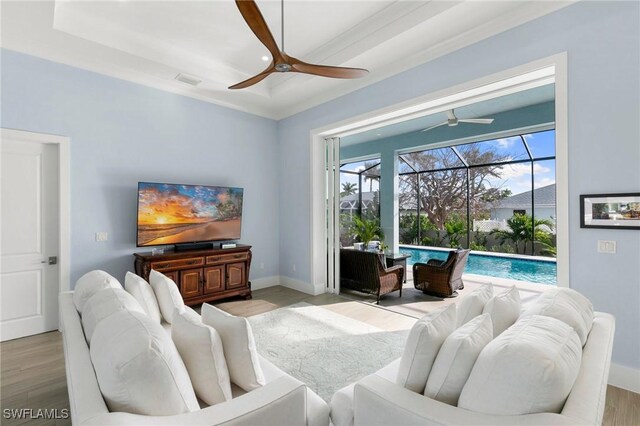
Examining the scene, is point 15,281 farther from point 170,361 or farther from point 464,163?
point 464,163

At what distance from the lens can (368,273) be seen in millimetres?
4844

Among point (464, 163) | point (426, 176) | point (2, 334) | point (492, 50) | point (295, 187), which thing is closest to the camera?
point (492, 50)

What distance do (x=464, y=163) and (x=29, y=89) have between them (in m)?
8.86

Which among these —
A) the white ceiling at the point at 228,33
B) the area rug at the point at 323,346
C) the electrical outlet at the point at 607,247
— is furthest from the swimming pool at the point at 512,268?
the white ceiling at the point at 228,33

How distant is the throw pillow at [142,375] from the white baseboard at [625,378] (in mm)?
3098

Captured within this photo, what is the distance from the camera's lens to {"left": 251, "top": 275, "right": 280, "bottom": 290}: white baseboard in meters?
5.31

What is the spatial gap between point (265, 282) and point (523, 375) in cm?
483

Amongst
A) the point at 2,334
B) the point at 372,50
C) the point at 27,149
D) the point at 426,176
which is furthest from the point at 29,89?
the point at 426,176

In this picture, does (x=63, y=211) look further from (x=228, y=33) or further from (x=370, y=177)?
(x=370, y=177)

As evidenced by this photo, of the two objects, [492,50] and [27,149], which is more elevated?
[492,50]

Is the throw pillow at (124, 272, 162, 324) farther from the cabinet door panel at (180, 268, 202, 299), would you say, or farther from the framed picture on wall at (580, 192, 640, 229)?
the framed picture on wall at (580, 192, 640, 229)

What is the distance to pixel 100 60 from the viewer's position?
11.9ft

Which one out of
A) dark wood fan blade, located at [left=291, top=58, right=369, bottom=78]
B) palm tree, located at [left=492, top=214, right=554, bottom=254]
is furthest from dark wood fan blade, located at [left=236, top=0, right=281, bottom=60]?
palm tree, located at [left=492, top=214, right=554, bottom=254]

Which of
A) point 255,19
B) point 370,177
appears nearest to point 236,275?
point 255,19
